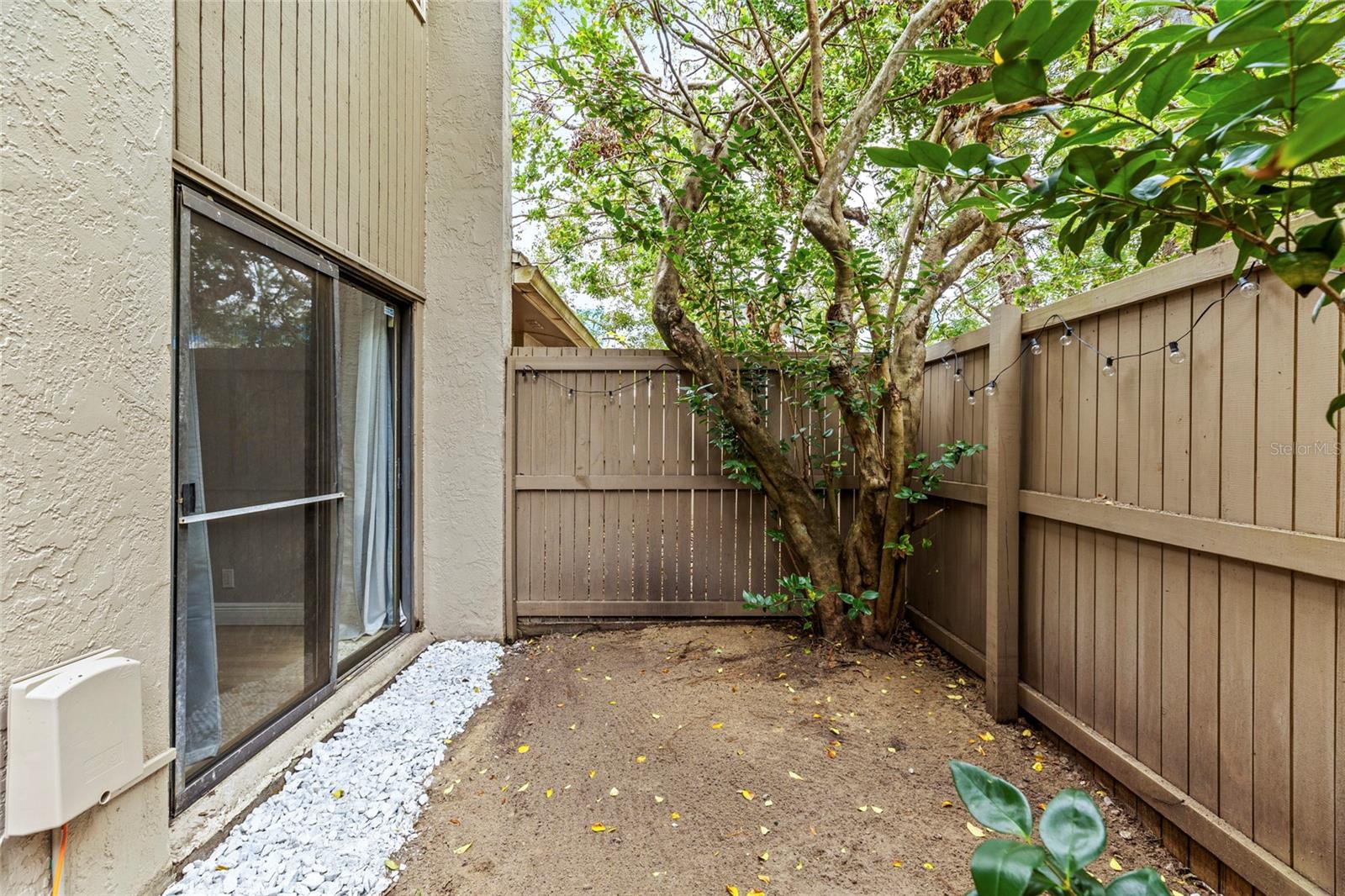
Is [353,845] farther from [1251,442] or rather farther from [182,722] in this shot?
[1251,442]

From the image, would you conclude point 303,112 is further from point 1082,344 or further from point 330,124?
point 1082,344

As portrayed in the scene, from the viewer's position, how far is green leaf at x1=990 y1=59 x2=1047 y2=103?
0.54 meters

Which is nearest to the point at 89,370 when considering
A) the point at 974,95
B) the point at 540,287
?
the point at 974,95

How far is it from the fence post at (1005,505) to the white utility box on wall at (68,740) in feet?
9.40

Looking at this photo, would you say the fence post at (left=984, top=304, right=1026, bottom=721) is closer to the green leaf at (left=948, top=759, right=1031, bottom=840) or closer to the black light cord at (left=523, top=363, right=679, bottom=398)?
the black light cord at (left=523, top=363, right=679, bottom=398)

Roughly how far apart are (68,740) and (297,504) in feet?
3.59

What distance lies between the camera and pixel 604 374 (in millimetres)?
3508

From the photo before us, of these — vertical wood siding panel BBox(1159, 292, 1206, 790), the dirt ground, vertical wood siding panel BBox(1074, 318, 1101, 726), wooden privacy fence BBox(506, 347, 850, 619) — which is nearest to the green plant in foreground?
the dirt ground

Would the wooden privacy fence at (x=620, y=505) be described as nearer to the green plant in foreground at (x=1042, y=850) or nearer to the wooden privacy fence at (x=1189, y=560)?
the wooden privacy fence at (x=1189, y=560)

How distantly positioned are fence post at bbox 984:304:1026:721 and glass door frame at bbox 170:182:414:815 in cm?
279

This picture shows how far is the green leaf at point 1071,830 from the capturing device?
51 cm


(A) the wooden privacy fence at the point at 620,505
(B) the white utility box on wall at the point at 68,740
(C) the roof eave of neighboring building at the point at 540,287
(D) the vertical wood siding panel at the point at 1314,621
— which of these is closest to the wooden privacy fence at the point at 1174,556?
(D) the vertical wood siding panel at the point at 1314,621

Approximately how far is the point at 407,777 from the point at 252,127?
2.34m

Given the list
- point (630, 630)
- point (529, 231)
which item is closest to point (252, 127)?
point (630, 630)
